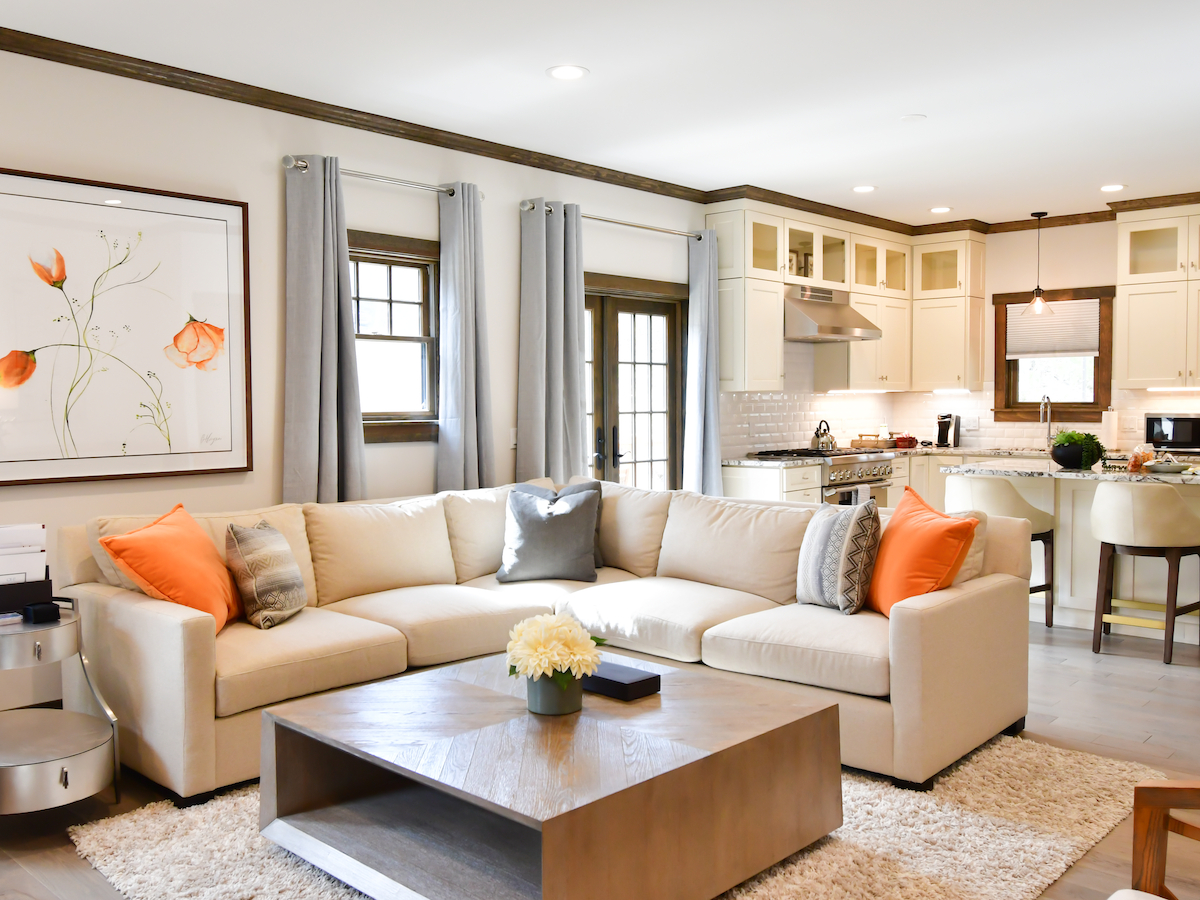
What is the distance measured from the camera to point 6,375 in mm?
3783

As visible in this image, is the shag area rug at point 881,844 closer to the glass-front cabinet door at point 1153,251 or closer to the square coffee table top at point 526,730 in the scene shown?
the square coffee table top at point 526,730

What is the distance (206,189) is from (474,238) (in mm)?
1378

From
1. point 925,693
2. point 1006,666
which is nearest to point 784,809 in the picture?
point 925,693

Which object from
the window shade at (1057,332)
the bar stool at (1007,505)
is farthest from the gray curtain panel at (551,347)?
the window shade at (1057,332)

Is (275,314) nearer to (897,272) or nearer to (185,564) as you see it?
(185,564)

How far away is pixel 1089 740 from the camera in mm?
3791

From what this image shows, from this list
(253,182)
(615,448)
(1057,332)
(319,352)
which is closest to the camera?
(253,182)

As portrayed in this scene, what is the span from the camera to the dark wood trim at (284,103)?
3840mm

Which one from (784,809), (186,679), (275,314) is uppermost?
(275,314)

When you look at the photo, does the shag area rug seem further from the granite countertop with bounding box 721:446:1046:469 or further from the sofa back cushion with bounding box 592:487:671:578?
the granite countertop with bounding box 721:446:1046:469

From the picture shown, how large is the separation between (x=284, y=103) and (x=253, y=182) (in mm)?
392

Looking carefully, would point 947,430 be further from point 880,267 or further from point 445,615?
point 445,615

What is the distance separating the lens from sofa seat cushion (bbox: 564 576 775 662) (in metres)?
3.86

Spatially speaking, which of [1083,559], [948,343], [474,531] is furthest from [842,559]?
[948,343]
